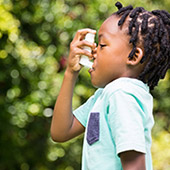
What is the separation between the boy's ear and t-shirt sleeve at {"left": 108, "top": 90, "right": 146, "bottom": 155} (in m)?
0.16

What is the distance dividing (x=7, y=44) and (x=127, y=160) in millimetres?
2778

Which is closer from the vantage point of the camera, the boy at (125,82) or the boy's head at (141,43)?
the boy at (125,82)

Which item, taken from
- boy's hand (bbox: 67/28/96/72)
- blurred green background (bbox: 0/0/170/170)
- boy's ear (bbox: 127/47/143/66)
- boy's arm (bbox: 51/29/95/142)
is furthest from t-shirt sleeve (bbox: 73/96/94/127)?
blurred green background (bbox: 0/0/170/170)

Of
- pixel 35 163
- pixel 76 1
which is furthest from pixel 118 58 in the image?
pixel 35 163

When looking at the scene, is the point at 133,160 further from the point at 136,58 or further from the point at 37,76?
the point at 37,76

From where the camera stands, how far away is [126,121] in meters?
1.50

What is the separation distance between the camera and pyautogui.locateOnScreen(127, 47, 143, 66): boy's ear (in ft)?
5.41

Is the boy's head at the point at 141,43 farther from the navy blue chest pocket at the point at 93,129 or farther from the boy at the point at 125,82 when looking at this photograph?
the navy blue chest pocket at the point at 93,129

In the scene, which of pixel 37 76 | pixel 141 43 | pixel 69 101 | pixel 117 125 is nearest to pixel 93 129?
pixel 117 125

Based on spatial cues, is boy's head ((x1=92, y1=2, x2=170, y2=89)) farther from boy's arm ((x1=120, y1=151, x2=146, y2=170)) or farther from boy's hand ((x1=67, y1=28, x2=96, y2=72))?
boy's arm ((x1=120, y1=151, x2=146, y2=170))

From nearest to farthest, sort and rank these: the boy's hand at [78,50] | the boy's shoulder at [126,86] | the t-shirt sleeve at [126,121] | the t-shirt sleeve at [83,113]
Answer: the t-shirt sleeve at [126,121], the boy's shoulder at [126,86], the boy's hand at [78,50], the t-shirt sleeve at [83,113]

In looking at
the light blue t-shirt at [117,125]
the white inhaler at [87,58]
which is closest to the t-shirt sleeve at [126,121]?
the light blue t-shirt at [117,125]

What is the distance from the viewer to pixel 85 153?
168 centimetres

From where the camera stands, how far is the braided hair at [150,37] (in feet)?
5.41
